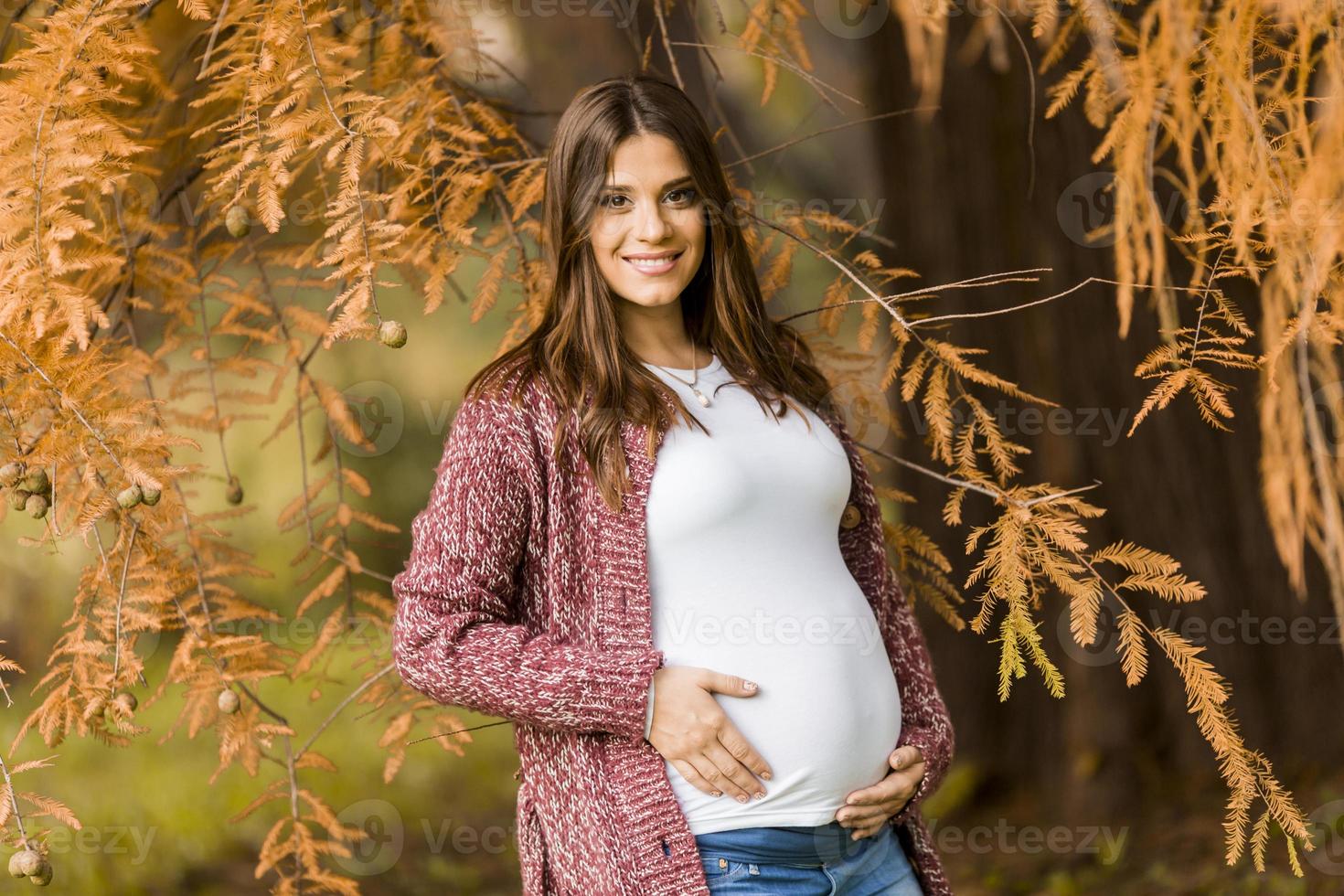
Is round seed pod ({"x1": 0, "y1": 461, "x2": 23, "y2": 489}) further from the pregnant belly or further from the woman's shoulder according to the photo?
the pregnant belly

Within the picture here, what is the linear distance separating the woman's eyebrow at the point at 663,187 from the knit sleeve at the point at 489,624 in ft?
1.16

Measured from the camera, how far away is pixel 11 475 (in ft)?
5.36

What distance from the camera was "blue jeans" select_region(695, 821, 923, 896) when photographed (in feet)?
5.06

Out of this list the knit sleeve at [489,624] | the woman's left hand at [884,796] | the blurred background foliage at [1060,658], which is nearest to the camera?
the knit sleeve at [489,624]

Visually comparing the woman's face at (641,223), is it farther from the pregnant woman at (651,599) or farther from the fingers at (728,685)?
the fingers at (728,685)

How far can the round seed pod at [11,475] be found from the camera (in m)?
1.63

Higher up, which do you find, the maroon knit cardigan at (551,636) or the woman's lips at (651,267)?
the woman's lips at (651,267)

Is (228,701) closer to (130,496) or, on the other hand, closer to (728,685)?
(130,496)

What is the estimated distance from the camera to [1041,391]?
3.68 meters

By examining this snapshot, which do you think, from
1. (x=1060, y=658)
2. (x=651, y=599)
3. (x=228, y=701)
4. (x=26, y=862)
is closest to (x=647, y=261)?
(x=651, y=599)

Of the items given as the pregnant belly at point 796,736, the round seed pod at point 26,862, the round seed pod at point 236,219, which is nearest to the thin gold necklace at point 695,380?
the pregnant belly at point 796,736

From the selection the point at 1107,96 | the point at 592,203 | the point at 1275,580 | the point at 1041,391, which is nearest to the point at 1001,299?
the point at 1041,391

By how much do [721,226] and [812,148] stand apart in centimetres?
598

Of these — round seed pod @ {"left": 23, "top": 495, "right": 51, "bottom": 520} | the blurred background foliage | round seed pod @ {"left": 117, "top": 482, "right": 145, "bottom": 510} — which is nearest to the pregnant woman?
round seed pod @ {"left": 117, "top": 482, "right": 145, "bottom": 510}
